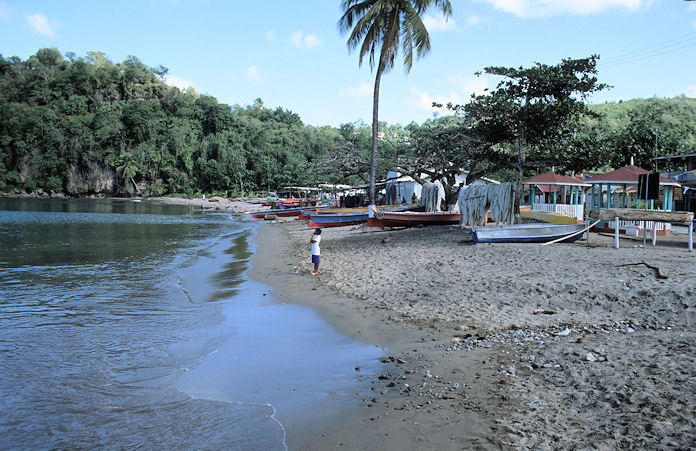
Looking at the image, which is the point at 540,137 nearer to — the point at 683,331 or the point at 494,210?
the point at 494,210

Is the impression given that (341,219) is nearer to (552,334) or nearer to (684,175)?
(552,334)

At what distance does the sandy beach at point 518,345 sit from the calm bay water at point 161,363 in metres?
0.66

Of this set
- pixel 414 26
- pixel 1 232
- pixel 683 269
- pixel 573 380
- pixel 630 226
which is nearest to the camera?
pixel 573 380

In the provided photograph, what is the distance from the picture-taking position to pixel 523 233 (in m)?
12.5

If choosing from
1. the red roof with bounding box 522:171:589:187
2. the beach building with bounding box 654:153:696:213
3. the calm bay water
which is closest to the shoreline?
the calm bay water

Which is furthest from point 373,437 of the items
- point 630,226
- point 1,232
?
point 1,232

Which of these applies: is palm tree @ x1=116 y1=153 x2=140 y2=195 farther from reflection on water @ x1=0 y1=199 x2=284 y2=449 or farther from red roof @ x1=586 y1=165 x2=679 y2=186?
red roof @ x1=586 y1=165 x2=679 y2=186

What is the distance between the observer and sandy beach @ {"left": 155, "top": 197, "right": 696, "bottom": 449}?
12.1 ft

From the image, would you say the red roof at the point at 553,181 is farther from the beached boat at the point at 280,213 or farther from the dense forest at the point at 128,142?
the dense forest at the point at 128,142

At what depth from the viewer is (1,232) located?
26.1 m

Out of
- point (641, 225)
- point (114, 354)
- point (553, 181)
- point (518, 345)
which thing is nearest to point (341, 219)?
point (553, 181)

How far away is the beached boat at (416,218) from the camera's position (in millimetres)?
18312

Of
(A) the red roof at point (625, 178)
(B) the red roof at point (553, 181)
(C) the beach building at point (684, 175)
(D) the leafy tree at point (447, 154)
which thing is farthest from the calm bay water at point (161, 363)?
(C) the beach building at point (684, 175)

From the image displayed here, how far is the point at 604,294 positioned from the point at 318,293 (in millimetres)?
5764
